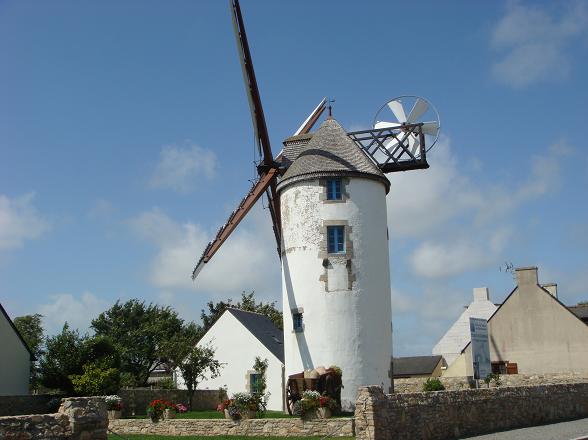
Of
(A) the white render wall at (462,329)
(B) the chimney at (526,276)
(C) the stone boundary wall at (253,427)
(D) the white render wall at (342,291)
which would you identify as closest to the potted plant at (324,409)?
(C) the stone boundary wall at (253,427)

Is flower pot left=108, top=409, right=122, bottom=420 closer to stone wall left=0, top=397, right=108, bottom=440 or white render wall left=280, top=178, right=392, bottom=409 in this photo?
white render wall left=280, top=178, right=392, bottom=409

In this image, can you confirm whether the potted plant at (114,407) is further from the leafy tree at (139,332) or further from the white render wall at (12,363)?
the leafy tree at (139,332)

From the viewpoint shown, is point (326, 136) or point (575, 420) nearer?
point (575, 420)

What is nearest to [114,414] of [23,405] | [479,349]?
[23,405]

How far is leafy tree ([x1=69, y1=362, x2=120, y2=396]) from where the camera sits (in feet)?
102

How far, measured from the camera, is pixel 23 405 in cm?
2772

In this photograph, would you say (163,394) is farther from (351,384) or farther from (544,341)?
(544,341)

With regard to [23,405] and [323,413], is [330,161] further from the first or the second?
[23,405]

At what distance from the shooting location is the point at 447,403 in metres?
18.9

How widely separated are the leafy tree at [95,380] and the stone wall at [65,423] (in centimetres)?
2033

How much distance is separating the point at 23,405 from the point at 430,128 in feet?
73.8

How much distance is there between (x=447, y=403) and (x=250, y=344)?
72.8ft

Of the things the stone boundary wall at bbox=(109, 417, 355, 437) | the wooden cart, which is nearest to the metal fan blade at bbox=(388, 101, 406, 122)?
the wooden cart

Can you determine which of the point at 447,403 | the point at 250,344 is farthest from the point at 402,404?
the point at 250,344
